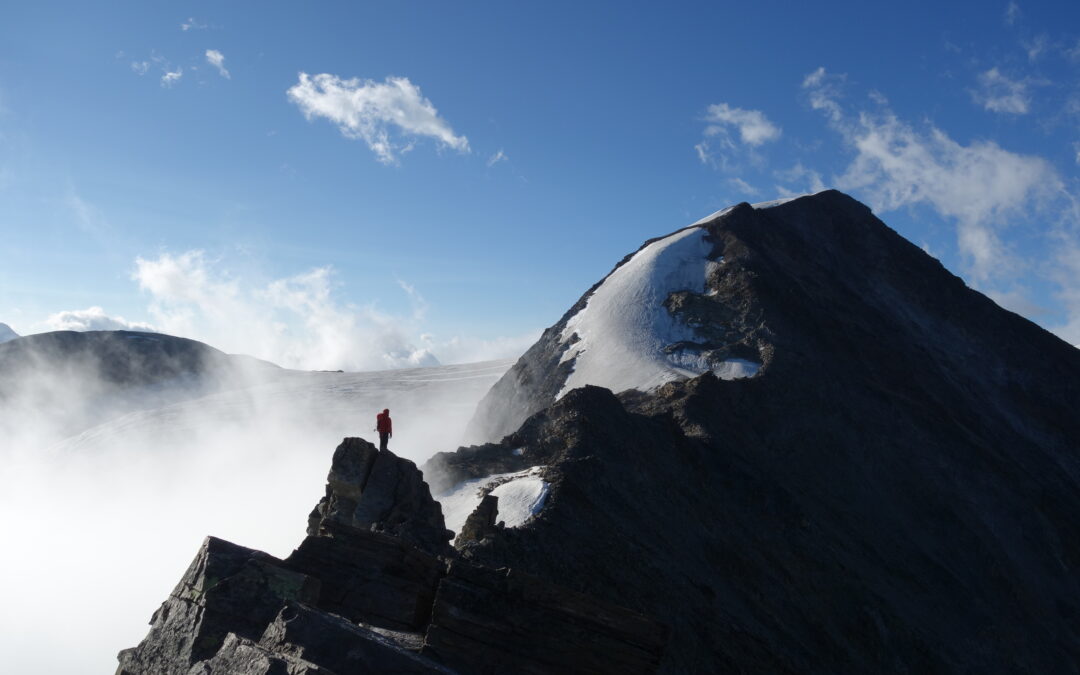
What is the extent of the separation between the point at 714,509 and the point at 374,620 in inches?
657

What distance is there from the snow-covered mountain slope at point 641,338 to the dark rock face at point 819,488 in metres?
0.41

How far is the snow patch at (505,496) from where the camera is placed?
2092 cm

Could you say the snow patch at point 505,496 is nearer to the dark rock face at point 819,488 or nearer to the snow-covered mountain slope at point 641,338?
the dark rock face at point 819,488

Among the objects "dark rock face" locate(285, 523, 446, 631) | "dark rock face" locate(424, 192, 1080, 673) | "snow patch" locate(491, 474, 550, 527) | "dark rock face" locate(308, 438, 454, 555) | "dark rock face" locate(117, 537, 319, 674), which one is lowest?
"dark rock face" locate(117, 537, 319, 674)

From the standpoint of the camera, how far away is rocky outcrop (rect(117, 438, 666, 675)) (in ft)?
24.3

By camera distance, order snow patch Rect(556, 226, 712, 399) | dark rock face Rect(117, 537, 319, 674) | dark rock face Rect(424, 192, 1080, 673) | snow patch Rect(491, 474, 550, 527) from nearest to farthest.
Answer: dark rock face Rect(117, 537, 319, 674), dark rock face Rect(424, 192, 1080, 673), snow patch Rect(491, 474, 550, 527), snow patch Rect(556, 226, 712, 399)

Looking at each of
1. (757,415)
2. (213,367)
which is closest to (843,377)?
(757,415)

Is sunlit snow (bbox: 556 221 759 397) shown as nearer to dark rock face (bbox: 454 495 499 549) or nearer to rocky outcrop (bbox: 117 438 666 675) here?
dark rock face (bbox: 454 495 499 549)

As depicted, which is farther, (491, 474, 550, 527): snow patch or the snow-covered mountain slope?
the snow-covered mountain slope

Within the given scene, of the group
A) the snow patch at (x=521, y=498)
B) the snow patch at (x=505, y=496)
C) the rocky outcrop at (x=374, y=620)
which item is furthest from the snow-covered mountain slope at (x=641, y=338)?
the rocky outcrop at (x=374, y=620)

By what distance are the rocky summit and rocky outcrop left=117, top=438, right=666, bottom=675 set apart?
0.03 metres

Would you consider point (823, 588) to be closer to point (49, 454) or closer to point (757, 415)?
point (757, 415)

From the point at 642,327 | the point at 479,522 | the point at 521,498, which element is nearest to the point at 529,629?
the point at 479,522

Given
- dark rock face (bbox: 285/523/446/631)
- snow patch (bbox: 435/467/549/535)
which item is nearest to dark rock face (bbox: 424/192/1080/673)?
snow patch (bbox: 435/467/549/535)
